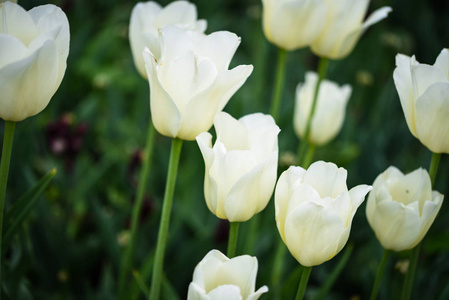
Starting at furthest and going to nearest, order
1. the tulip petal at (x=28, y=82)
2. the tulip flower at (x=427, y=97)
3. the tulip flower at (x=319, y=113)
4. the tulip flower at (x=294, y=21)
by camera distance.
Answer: the tulip flower at (x=319, y=113) < the tulip flower at (x=294, y=21) < the tulip flower at (x=427, y=97) < the tulip petal at (x=28, y=82)

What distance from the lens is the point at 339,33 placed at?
3.03 ft

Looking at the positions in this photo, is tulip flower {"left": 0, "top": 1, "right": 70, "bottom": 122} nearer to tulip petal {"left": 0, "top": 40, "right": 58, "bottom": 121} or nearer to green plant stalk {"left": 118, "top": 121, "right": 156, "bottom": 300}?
tulip petal {"left": 0, "top": 40, "right": 58, "bottom": 121}

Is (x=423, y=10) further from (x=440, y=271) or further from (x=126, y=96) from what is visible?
(x=440, y=271)

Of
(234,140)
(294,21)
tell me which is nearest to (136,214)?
(234,140)

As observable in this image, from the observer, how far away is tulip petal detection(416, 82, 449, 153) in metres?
0.64

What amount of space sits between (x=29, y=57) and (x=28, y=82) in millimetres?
31

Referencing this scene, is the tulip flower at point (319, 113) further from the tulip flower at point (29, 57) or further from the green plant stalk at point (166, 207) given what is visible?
the tulip flower at point (29, 57)

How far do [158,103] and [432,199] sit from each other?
1.25 ft

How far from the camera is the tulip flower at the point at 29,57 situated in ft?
1.77

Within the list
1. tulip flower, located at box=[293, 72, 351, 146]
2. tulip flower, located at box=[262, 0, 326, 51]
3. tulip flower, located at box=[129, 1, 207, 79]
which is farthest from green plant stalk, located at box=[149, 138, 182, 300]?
tulip flower, located at box=[293, 72, 351, 146]

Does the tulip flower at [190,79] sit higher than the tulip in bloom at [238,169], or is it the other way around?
the tulip flower at [190,79]

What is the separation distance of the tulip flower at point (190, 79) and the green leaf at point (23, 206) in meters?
0.23

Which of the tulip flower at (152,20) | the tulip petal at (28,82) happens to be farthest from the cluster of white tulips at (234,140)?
the tulip flower at (152,20)

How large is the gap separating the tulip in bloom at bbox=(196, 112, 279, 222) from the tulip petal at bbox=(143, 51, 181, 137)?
44 millimetres
